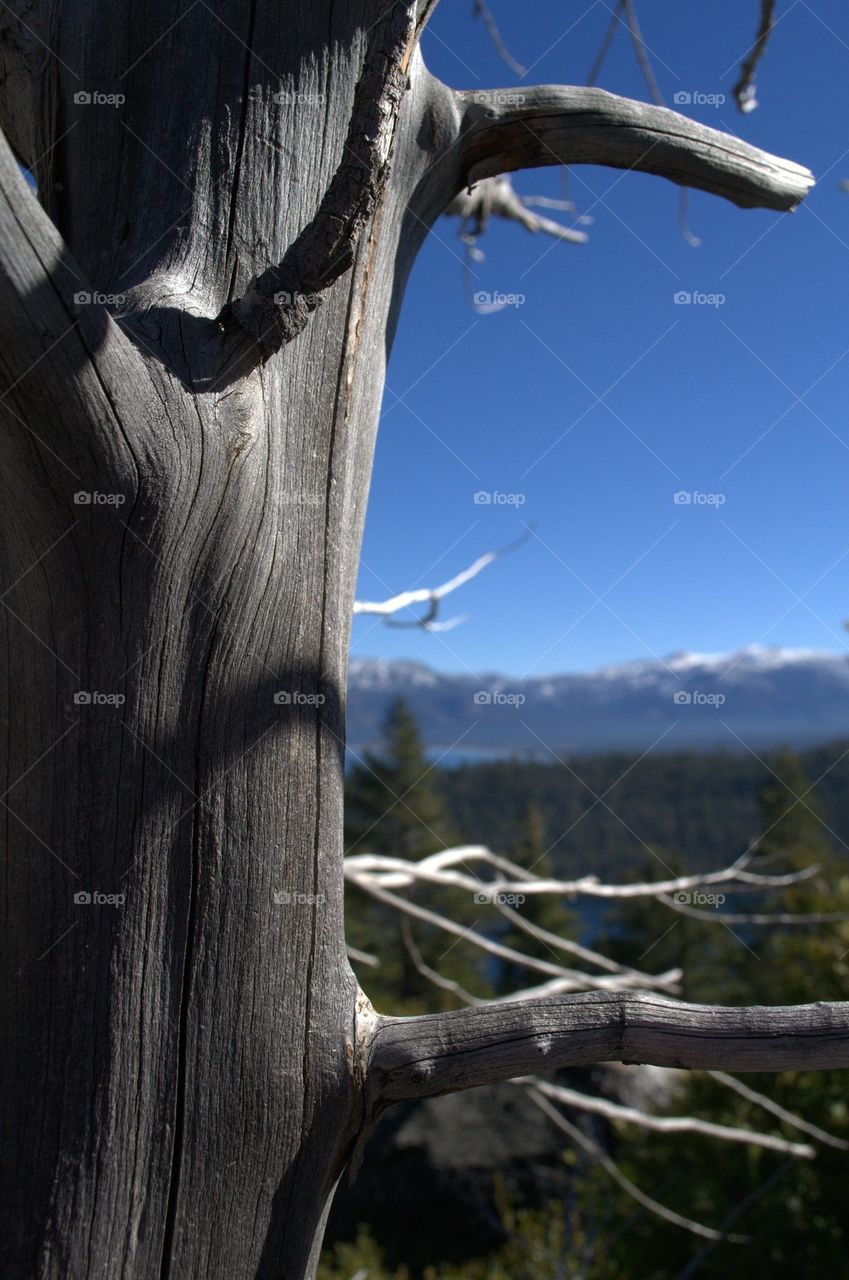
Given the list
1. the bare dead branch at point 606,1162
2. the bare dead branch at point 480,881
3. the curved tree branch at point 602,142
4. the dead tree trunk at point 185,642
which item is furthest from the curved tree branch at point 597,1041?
the bare dead branch at point 606,1162

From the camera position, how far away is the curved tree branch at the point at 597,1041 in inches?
40.6

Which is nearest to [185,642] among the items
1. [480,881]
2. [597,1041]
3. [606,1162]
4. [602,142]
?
[597,1041]

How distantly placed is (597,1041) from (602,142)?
1.36 metres

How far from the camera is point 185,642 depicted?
1019 mm

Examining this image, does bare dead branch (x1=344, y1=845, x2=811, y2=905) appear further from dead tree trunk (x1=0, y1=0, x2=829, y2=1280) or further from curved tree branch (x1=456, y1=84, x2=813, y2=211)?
curved tree branch (x1=456, y1=84, x2=813, y2=211)

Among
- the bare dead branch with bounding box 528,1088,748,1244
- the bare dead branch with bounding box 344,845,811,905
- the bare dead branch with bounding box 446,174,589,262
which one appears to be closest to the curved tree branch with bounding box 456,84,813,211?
the bare dead branch with bounding box 446,174,589,262

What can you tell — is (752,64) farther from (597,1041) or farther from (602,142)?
(597,1041)

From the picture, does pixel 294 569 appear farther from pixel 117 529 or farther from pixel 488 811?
pixel 488 811

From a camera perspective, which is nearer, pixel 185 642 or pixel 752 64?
pixel 185 642

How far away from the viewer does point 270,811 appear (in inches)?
41.3

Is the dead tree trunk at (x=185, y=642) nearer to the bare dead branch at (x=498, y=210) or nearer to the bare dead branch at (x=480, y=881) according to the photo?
the bare dead branch at (x=498, y=210)

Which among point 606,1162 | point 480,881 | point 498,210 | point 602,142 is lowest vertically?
point 606,1162

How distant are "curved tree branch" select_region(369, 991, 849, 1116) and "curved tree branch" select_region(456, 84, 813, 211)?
4.18ft

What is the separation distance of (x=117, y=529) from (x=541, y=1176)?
12410 mm
